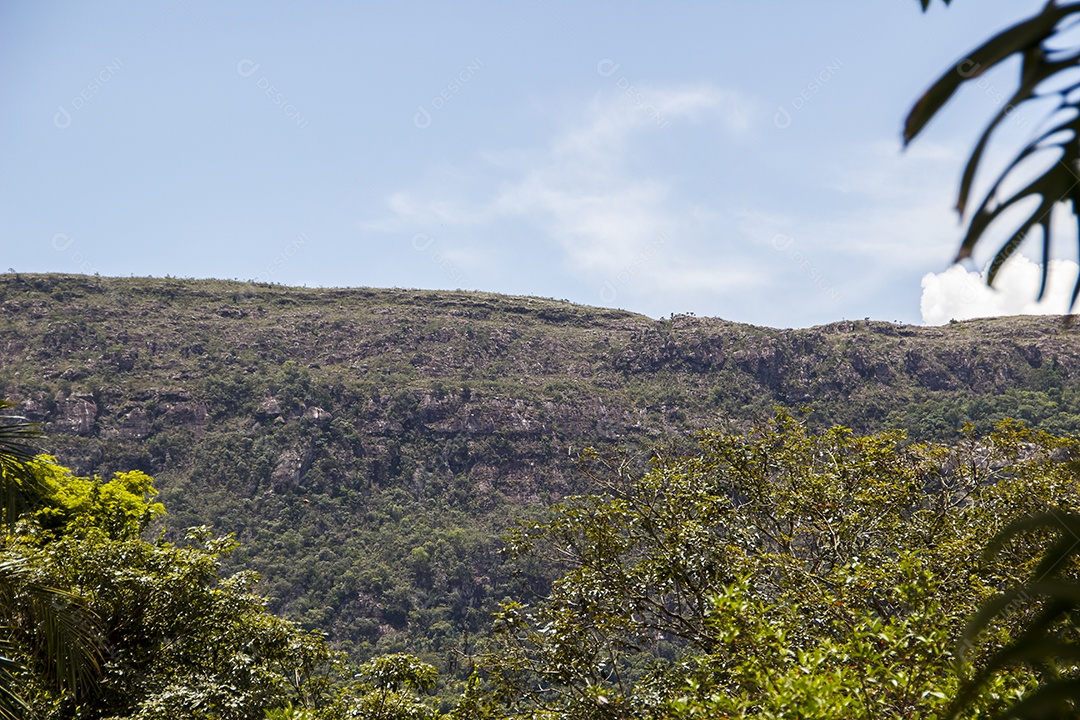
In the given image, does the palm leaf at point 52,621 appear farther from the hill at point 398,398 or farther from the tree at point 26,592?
the hill at point 398,398

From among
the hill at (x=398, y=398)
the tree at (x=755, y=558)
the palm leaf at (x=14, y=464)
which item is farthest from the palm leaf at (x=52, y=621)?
the hill at (x=398, y=398)

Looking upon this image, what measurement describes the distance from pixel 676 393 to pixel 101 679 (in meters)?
75.0

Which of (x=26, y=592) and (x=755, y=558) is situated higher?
(x=755, y=558)

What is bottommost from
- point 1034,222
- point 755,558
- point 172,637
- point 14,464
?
point 172,637

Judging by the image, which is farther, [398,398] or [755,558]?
[398,398]

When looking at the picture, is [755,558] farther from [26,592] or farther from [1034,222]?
[1034,222]

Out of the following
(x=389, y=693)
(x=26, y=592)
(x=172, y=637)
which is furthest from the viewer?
(x=172, y=637)

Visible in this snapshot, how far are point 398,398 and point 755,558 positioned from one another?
77.0 m

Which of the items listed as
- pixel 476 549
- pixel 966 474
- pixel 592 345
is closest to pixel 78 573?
pixel 966 474

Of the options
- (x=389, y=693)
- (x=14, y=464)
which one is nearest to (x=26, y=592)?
(x=14, y=464)

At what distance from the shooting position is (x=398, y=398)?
82.8 meters

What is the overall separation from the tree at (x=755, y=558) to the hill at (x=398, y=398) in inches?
1878

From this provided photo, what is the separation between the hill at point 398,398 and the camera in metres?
62.2

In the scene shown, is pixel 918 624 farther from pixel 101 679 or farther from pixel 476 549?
pixel 476 549
